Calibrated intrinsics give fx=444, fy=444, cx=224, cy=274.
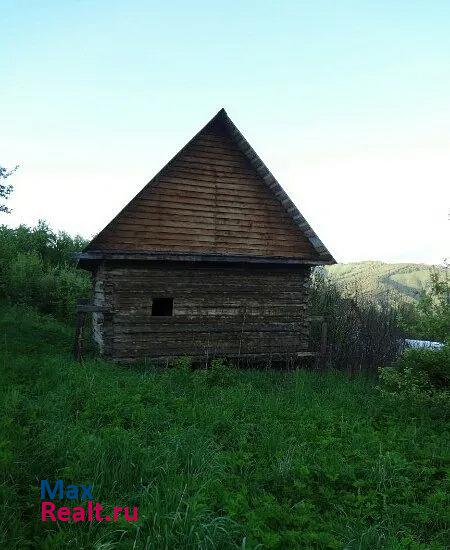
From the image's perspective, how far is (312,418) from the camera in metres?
7.39

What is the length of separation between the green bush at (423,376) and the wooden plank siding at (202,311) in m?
4.64

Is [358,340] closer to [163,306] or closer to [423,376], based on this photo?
[423,376]

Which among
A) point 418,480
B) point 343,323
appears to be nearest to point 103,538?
point 418,480

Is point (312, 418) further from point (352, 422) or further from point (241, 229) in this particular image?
point (241, 229)

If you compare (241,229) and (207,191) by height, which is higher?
(207,191)

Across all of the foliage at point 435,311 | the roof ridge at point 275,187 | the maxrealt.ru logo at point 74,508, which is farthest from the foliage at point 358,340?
the maxrealt.ru logo at point 74,508

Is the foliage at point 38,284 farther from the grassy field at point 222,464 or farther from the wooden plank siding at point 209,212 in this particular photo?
the grassy field at point 222,464

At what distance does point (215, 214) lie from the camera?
41.0 ft

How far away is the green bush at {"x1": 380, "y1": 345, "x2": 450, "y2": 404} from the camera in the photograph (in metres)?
7.78

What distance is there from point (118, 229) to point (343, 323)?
26.7ft

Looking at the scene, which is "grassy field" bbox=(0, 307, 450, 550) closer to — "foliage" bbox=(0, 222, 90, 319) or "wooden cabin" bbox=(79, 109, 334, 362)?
"wooden cabin" bbox=(79, 109, 334, 362)

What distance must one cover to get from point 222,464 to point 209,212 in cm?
825

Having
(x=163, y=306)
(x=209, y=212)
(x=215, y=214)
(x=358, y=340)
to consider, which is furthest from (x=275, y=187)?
(x=163, y=306)

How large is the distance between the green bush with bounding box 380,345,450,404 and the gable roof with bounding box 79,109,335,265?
189 inches
